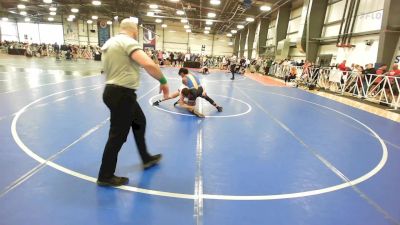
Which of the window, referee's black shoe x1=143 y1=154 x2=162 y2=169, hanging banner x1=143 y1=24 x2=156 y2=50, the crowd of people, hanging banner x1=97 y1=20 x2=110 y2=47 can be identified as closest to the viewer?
referee's black shoe x1=143 y1=154 x2=162 y2=169

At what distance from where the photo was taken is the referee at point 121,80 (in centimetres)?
289

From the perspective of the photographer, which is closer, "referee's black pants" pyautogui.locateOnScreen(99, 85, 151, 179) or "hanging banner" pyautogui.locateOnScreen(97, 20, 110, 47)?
"referee's black pants" pyautogui.locateOnScreen(99, 85, 151, 179)

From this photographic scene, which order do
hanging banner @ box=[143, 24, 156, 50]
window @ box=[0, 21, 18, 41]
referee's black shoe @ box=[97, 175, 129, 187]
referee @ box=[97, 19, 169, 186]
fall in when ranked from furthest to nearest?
1. window @ box=[0, 21, 18, 41]
2. hanging banner @ box=[143, 24, 156, 50]
3. referee's black shoe @ box=[97, 175, 129, 187]
4. referee @ box=[97, 19, 169, 186]

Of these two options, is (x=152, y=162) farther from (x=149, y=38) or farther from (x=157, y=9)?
(x=149, y=38)

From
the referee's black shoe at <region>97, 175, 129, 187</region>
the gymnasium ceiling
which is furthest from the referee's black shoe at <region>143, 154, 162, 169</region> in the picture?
the gymnasium ceiling

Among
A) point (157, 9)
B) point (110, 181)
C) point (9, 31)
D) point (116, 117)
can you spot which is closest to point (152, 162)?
point (110, 181)

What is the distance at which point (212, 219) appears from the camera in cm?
272

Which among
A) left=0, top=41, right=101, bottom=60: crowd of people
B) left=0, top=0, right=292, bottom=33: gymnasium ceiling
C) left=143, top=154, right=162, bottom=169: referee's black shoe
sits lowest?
left=143, top=154, right=162, bottom=169: referee's black shoe

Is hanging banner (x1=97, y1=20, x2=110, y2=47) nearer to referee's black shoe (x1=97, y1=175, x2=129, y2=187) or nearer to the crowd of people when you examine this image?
the crowd of people

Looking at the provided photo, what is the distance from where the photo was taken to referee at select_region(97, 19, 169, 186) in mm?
2889

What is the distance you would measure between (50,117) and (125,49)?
4.14 meters

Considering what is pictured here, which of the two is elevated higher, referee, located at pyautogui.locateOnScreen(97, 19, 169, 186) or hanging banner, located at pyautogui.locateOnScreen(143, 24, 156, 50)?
hanging banner, located at pyautogui.locateOnScreen(143, 24, 156, 50)

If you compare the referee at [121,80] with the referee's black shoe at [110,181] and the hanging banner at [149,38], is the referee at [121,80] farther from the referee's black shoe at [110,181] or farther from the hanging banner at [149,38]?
Result: the hanging banner at [149,38]

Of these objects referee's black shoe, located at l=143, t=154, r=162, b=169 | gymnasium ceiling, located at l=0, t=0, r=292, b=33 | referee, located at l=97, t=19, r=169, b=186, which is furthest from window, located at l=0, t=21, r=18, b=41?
referee, located at l=97, t=19, r=169, b=186
